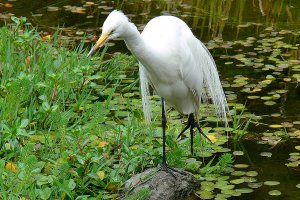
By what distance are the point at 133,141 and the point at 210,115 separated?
3.09 feet

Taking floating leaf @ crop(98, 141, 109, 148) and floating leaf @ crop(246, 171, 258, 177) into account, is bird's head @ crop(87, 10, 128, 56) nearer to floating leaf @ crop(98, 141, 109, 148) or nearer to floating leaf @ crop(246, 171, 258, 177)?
floating leaf @ crop(98, 141, 109, 148)

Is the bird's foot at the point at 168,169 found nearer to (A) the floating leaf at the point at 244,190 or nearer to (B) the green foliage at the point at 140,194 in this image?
(A) the floating leaf at the point at 244,190

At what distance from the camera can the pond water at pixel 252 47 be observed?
14.8ft

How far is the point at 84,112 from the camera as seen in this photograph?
4746mm

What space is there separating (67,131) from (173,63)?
31.4 inches

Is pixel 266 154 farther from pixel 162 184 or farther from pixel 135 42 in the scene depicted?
pixel 135 42

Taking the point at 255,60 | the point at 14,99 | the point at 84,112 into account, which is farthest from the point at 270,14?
the point at 14,99

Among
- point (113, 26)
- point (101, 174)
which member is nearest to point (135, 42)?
point (113, 26)

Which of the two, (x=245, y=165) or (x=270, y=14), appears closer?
(x=245, y=165)

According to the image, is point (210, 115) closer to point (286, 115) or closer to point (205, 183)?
point (286, 115)

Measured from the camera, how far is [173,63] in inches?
159

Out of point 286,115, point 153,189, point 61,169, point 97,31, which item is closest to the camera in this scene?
point 61,169

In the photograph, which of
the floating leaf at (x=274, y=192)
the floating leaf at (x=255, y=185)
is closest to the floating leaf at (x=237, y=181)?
the floating leaf at (x=255, y=185)

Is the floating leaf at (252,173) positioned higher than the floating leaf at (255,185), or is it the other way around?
the floating leaf at (252,173)
